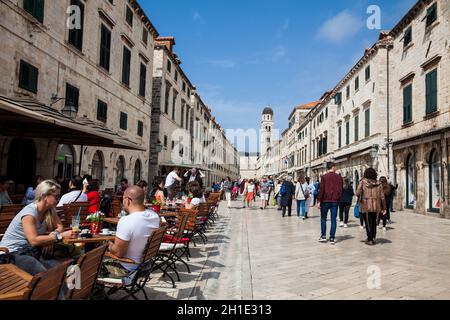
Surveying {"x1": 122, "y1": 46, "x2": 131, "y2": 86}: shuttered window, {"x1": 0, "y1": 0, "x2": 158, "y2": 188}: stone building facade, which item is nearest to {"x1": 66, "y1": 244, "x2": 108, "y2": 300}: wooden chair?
{"x1": 0, "y1": 0, "x2": 158, "y2": 188}: stone building facade

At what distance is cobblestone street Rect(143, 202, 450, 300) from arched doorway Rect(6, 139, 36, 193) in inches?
263

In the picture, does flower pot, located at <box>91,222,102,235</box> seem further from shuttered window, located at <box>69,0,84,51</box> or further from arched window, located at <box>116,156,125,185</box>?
arched window, located at <box>116,156,125,185</box>

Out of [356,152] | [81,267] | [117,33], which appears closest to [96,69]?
[117,33]

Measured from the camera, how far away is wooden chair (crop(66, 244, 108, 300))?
102 inches

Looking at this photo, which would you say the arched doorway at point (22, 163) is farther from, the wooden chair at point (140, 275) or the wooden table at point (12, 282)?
the wooden table at point (12, 282)

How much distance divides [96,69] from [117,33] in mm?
3277

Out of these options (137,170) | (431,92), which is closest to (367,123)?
(431,92)

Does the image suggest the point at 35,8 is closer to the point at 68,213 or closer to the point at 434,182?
the point at 68,213

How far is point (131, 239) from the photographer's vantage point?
3818mm

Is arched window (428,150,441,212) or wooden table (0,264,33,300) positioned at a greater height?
arched window (428,150,441,212)

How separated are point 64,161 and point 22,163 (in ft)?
6.99

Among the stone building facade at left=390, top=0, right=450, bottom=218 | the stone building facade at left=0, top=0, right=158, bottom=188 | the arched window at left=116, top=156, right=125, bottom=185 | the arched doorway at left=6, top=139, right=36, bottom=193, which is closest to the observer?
the stone building facade at left=0, top=0, right=158, bottom=188

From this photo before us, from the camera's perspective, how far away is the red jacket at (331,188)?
845 centimetres

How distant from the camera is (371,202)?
820 cm
